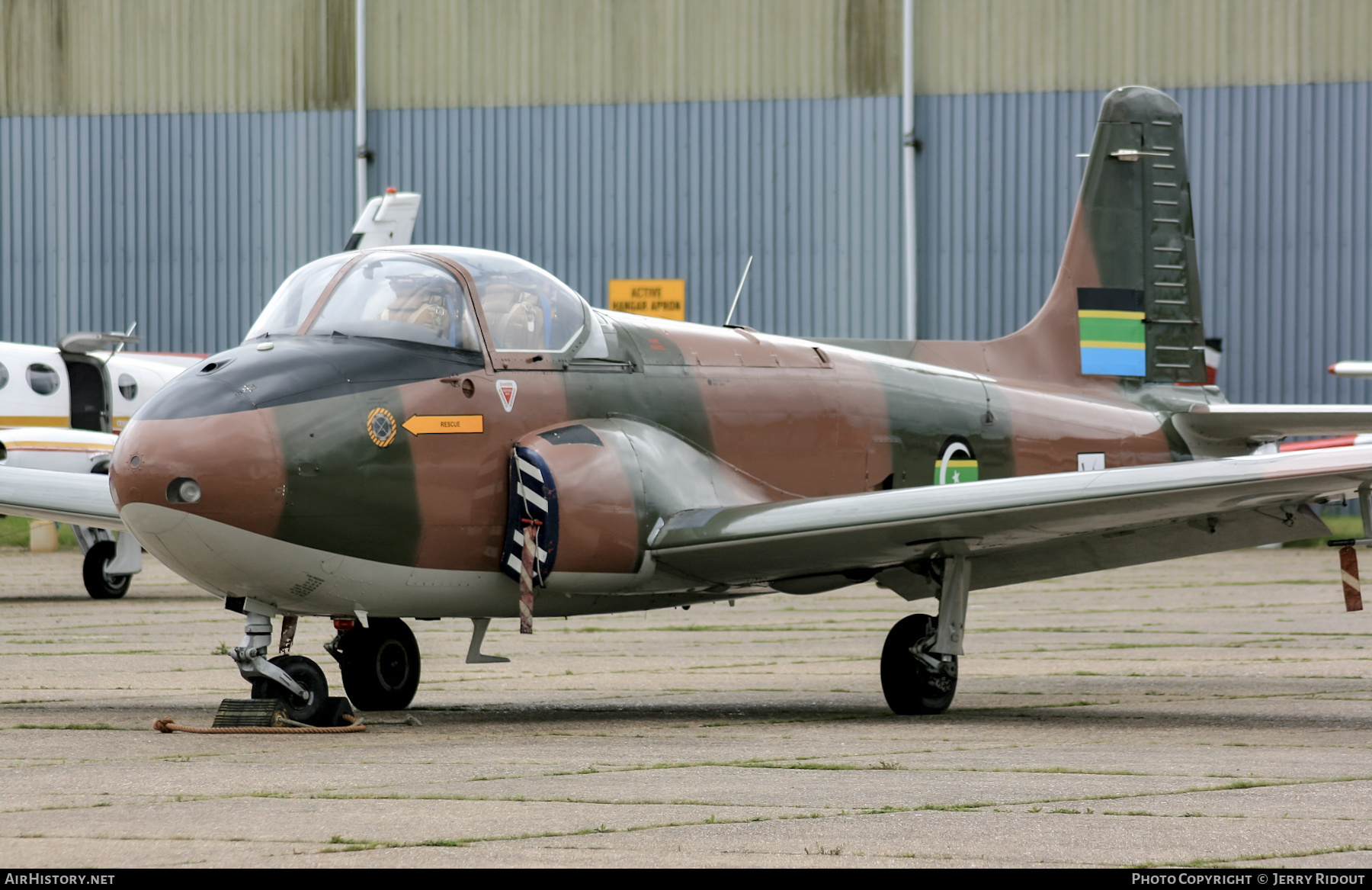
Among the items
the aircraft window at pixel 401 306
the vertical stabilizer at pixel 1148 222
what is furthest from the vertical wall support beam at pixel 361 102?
the aircraft window at pixel 401 306

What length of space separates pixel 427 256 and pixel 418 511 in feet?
4.66

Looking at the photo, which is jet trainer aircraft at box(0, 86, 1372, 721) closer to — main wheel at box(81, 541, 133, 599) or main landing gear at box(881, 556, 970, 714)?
main landing gear at box(881, 556, 970, 714)

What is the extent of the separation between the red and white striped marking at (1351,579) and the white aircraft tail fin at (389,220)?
16.9 metres

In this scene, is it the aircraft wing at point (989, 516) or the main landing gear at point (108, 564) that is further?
the main landing gear at point (108, 564)

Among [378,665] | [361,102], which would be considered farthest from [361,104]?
[378,665]

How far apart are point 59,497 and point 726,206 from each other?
18352 millimetres

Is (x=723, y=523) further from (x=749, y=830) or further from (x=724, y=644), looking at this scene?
(x=724, y=644)

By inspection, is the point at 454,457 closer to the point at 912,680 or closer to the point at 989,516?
the point at 989,516

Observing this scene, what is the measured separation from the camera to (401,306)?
862 cm

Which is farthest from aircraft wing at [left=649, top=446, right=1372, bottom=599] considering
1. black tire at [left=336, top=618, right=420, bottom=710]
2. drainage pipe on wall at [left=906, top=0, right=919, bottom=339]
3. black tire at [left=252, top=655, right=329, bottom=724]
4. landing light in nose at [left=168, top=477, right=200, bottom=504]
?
drainage pipe on wall at [left=906, top=0, right=919, bottom=339]

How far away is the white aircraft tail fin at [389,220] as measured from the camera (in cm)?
2422

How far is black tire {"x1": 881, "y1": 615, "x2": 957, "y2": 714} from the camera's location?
31.0 feet

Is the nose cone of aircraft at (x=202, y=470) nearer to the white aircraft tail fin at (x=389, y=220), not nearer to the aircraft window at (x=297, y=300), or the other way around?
the aircraft window at (x=297, y=300)

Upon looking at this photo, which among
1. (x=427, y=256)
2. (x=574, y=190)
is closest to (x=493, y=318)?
(x=427, y=256)
